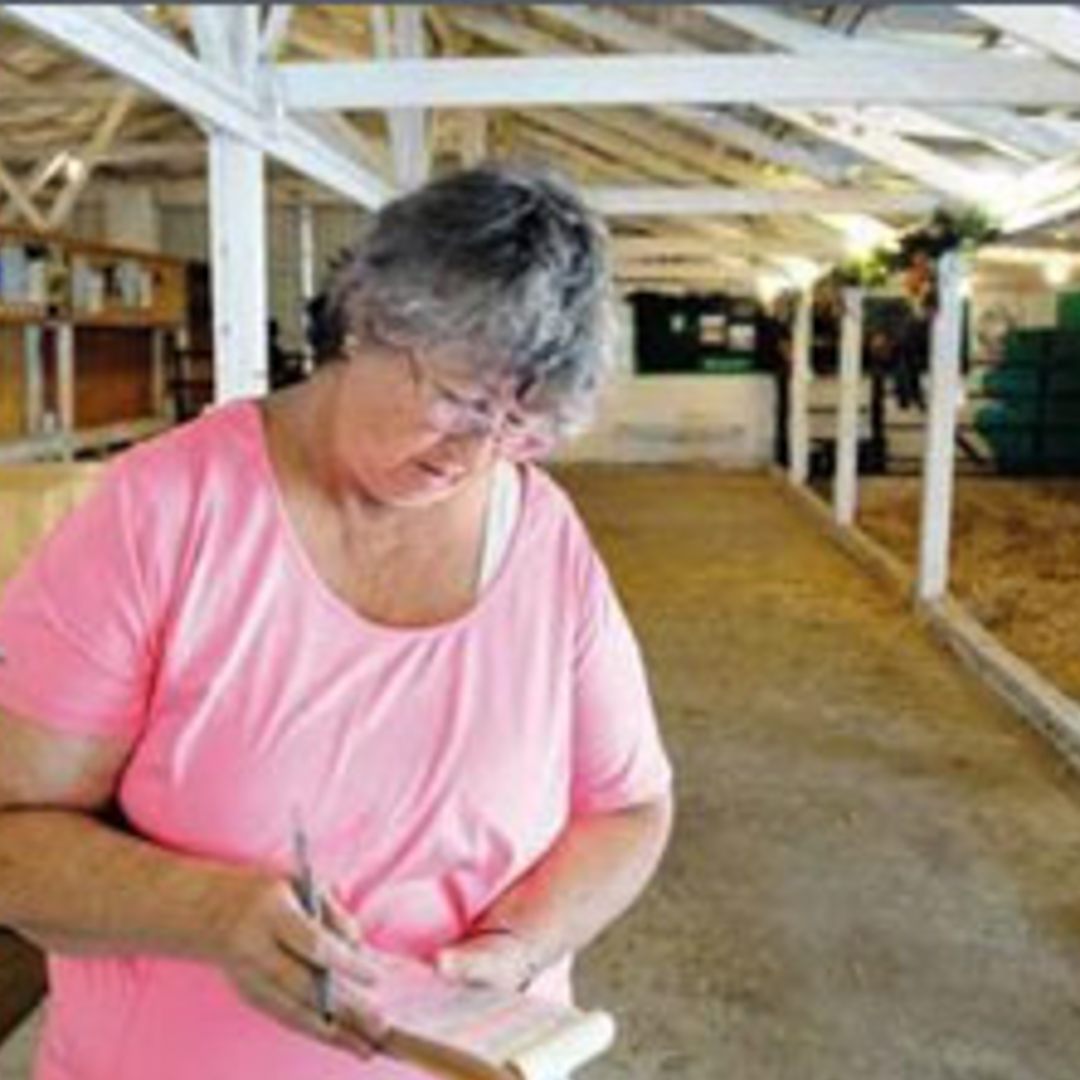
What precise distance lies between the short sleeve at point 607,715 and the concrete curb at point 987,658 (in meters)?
3.74

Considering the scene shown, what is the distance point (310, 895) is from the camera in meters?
0.94

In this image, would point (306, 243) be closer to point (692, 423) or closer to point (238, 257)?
point (692, 423)

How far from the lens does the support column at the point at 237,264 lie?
12.0 feet

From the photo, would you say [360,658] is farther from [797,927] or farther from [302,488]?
[797,927]

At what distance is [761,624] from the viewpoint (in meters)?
6.97

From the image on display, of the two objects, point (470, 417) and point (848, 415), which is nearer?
point (470, 417)

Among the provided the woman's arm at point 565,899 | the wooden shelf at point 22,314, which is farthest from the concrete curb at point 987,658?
the wooden shelf at point 22,314

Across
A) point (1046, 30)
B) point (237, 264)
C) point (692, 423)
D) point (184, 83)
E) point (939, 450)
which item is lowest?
point (692, 423)

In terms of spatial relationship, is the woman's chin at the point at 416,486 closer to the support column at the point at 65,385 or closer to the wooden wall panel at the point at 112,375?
the support column at the point at 65,385

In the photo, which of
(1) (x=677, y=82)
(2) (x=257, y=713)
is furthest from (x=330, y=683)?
(1) (x=677, y=82)

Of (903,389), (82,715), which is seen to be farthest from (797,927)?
(903,389)

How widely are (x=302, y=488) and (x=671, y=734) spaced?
13.6ft

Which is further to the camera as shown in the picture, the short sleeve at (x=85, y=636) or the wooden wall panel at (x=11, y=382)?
the wooden wall panel at (x=11, y=382)

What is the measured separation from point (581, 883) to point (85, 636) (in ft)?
1.38
